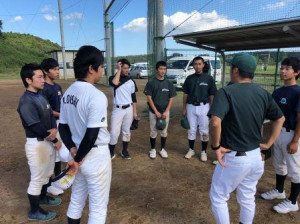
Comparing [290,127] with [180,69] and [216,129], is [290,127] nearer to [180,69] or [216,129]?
[216,129]

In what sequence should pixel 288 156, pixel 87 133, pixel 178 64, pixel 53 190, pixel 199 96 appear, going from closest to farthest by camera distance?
pixel 87 133
pixel 288 156
pixel 53 190
pixel 199 96
pixel 178 64

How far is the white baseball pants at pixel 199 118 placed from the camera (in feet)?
17.0

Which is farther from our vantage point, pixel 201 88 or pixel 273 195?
pixel 201 88

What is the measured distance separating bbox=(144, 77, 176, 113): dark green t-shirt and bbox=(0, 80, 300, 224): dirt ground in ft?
3.65

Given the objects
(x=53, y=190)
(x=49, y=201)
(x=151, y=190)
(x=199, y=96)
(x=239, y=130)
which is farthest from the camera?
(x=199, y=96)

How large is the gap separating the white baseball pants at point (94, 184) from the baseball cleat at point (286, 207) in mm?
2287

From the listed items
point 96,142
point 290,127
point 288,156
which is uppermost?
point 96,142

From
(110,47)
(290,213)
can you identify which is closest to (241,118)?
(290,213)

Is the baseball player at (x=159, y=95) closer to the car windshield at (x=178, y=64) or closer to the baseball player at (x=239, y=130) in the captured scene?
the baseball player at (x=239, y=130)

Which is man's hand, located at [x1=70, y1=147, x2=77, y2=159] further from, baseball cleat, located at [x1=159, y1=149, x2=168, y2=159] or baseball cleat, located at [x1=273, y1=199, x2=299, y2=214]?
baseball cleat, located at [x1=159, y1=149, x2=168, y2=159]

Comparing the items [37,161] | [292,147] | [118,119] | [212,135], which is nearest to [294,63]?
[292,147]

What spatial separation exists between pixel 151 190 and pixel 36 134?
6.29ft

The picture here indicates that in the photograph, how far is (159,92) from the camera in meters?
5.26

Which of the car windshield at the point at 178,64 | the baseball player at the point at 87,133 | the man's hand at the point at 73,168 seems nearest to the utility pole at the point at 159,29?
the baseball player at the point at 87,133
